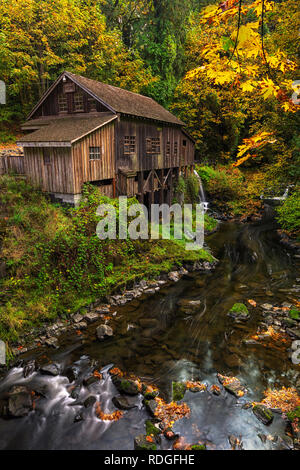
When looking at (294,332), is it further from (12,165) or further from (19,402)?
(12,165)

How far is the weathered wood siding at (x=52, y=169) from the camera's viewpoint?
1325cm

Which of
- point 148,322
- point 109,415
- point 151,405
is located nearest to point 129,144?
point 148,322

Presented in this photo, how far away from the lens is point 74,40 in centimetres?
2216

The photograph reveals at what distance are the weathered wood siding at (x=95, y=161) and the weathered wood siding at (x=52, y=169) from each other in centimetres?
34

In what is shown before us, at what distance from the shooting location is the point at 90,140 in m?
13.8

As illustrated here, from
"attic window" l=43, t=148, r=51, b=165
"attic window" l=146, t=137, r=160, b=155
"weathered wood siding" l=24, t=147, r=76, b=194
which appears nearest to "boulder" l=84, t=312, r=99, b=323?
"weathered wood siding" l=24, t=147, r=76, b=194

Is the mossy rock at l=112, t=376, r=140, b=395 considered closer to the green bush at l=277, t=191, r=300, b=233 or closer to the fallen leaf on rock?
the fallen leaf on rock

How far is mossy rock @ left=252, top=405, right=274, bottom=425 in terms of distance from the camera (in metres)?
6.65

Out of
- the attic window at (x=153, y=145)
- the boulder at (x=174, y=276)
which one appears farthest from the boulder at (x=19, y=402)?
the attic window at (x=153, y=145)

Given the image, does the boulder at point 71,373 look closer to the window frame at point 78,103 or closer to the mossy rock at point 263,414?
the mossy rock at point 263,414

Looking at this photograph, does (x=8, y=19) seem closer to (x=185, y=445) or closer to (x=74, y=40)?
(x=74, y=40)

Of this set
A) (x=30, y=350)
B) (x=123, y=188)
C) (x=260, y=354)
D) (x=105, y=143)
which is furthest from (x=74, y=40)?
(x=260, y=354)

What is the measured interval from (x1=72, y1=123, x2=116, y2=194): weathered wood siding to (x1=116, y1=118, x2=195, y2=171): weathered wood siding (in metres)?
0.67

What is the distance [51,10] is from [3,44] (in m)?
5.39
